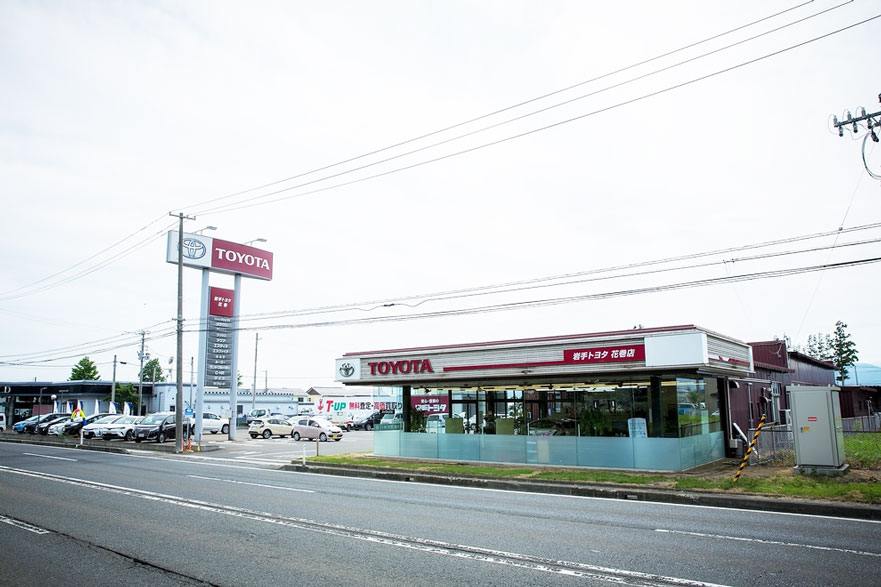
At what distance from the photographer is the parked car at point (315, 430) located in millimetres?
40125

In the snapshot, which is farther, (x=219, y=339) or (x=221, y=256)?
(x=221, y=256)

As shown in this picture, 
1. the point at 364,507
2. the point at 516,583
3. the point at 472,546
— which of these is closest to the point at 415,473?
the point at 364,507

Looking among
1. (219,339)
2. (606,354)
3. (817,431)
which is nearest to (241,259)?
(219,339)

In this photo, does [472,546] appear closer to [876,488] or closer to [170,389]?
[876,488]

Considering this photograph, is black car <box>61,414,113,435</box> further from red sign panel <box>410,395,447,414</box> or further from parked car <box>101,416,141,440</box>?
red sign panel <box>410,395,447,414</box>

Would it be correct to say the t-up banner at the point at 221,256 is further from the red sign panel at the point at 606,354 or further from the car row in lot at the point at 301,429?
the red sign panel at the point at 606,354

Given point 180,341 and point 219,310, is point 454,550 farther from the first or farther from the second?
point 219,310

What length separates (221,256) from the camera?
→ 40406 mm

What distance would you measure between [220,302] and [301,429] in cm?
994

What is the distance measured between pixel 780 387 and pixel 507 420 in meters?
20.4

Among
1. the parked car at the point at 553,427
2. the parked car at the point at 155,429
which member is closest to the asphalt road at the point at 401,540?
the parked car at the point at 553,427

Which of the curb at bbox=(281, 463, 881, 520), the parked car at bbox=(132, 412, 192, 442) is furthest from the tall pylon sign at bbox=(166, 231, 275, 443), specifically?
the curb at bbox=(281, 463, 881, 520)

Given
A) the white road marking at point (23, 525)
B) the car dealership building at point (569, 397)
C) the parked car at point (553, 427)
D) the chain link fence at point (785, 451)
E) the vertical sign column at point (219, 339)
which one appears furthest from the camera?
the vertical sign column at point (219, 339)

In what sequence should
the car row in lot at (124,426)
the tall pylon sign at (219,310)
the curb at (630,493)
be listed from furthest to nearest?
the tall pylon sign at (219,310), the car row in lot at (124,426), the curb at (630,493)
